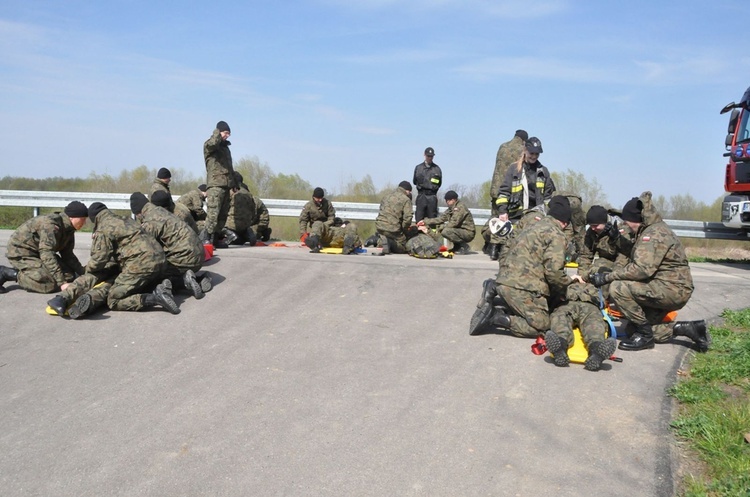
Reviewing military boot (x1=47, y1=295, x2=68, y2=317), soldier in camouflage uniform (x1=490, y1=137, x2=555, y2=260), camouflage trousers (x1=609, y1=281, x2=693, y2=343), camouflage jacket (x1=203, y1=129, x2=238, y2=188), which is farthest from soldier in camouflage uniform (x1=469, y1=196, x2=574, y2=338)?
camouflage jacket (x1=203, y1=129, x2=238, y2=188)

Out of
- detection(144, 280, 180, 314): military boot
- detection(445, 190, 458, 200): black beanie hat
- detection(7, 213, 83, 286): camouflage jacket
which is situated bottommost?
detection(144, 280, 180, 314): military boot

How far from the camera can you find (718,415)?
18.8 ft

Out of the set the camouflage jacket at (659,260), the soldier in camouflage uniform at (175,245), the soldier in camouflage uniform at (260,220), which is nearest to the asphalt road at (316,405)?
the soldier in camouflage uniform at (175,245)

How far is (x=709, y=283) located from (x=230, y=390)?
313 inches

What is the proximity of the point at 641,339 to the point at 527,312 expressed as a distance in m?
1.32

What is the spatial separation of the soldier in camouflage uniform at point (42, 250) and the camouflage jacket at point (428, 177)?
7627 mm

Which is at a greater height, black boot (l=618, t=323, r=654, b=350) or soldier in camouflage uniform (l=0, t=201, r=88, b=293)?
soldier in camouflage uniform (l=0, t=201, r=88, b=293)

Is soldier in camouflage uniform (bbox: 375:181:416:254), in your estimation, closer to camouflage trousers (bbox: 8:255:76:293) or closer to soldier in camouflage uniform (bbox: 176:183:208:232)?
soldier in camouflage uniform (bbox: 176:183:208:232)

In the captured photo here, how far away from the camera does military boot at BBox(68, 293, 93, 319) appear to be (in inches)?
332

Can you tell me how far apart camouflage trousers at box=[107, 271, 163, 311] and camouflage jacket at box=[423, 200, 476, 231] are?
6.99 m

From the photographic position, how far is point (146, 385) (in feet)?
21.6

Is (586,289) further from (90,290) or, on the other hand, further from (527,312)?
(90,290)

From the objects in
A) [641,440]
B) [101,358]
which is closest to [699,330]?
[641,440]

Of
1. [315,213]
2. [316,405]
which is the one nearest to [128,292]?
[316,405]
